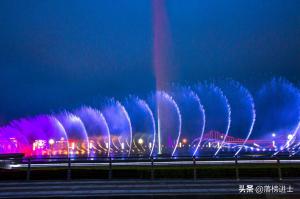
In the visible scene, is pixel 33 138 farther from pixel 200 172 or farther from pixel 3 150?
pixel 200 172

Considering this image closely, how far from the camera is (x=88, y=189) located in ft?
53.2

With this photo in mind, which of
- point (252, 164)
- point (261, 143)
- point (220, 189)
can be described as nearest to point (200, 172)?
point (252, 164)

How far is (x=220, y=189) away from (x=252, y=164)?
7.52 m

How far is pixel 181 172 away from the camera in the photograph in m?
22.0

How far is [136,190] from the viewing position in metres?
15.7

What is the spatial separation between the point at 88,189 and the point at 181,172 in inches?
274

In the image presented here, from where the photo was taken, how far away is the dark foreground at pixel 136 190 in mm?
14250

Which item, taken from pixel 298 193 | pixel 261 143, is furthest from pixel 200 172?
pixel 261 143

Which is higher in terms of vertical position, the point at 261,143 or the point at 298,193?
the point at 261,143

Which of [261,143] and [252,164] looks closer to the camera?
[252,164]

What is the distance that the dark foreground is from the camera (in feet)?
46.8

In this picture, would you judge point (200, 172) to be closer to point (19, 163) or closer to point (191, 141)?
point (19, 163)

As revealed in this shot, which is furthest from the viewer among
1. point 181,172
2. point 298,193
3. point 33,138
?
point 33,138

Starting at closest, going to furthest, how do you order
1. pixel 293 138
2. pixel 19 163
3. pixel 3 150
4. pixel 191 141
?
1. pixel 19 163
2. pixel 191 141
3. pixel 293 138
4. pixel 3 150
